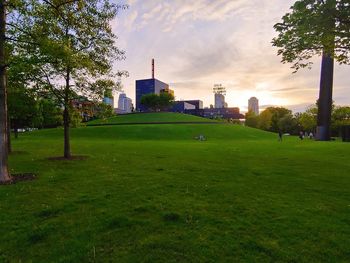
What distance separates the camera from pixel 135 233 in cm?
666

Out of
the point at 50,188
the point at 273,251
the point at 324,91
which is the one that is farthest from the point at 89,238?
the point at 324,91

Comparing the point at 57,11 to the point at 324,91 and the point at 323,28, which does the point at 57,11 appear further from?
the point at 324,91

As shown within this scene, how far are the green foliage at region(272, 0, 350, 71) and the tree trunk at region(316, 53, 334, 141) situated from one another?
38.6 m

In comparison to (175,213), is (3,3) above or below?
above

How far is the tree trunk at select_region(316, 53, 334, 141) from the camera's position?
52.6m

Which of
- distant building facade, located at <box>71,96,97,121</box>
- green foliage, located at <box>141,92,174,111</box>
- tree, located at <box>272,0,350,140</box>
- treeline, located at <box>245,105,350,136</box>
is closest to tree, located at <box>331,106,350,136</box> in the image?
treeline, located at <box>245,105,350,136</box>

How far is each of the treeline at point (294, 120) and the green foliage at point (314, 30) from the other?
191ft

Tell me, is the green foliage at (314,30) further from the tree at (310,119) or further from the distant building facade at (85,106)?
the tree at (310,119)

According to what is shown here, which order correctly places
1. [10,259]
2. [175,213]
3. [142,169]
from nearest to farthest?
[10,259], [175,213], [142,169]

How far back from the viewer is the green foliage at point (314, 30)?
516 inches

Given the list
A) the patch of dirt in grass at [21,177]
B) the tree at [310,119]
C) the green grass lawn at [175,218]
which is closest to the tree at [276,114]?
the tree at [310,119]

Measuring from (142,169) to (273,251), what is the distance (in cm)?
1075

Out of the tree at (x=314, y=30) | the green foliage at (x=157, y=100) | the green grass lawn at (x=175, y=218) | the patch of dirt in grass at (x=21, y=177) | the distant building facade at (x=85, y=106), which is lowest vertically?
the patch of dirt in grass at (x=21, y=177)

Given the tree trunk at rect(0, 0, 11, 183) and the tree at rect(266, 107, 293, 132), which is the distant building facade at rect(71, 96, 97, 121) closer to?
the tree trunk at rect(0, 0, 11, 183)
